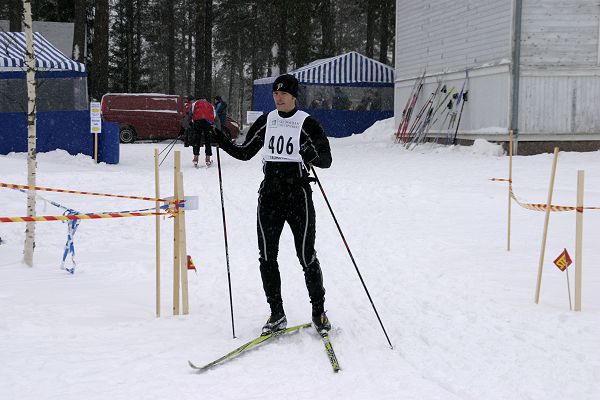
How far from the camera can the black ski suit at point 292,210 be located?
5.23 meters

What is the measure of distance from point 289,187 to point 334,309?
1.46 metres

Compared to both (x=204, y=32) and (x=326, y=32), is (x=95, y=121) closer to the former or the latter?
(x=204, y=32)

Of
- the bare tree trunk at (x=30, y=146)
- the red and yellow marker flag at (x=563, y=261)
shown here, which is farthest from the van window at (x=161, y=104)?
the red and yellow marker flag at (x=563, y=261)

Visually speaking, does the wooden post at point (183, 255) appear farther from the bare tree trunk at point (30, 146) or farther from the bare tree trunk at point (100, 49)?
the bare tree trunk at point (100, 49)

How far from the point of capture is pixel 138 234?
10.1 meters

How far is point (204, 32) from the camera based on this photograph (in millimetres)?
35062

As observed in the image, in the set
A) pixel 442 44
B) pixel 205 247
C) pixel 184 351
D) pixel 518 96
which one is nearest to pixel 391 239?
pixel 205 247

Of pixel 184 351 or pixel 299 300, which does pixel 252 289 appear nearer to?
pixel 299 300

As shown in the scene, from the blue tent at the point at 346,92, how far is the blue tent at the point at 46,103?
42.2 ft

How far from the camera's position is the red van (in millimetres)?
28734

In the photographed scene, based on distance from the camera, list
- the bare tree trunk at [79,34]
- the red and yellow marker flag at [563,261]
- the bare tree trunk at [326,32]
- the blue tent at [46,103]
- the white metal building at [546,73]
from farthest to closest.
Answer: the bare tree trunk at [326,32], the bare tree trunk at [79,34], the blue tent at [46,103], the white metal building at [546,73], the red and yellow marker flag at [563,261]

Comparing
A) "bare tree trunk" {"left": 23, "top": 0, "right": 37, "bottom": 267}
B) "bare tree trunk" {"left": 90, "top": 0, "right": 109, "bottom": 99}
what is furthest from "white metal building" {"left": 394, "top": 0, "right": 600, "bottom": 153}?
"bare tree trunk" {"left": 23, "top": 0, "right": 37, "bottom": 267}

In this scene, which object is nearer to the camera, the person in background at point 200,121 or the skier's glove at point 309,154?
the skier's glove at point 309,154

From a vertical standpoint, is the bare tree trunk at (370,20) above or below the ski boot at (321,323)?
above
